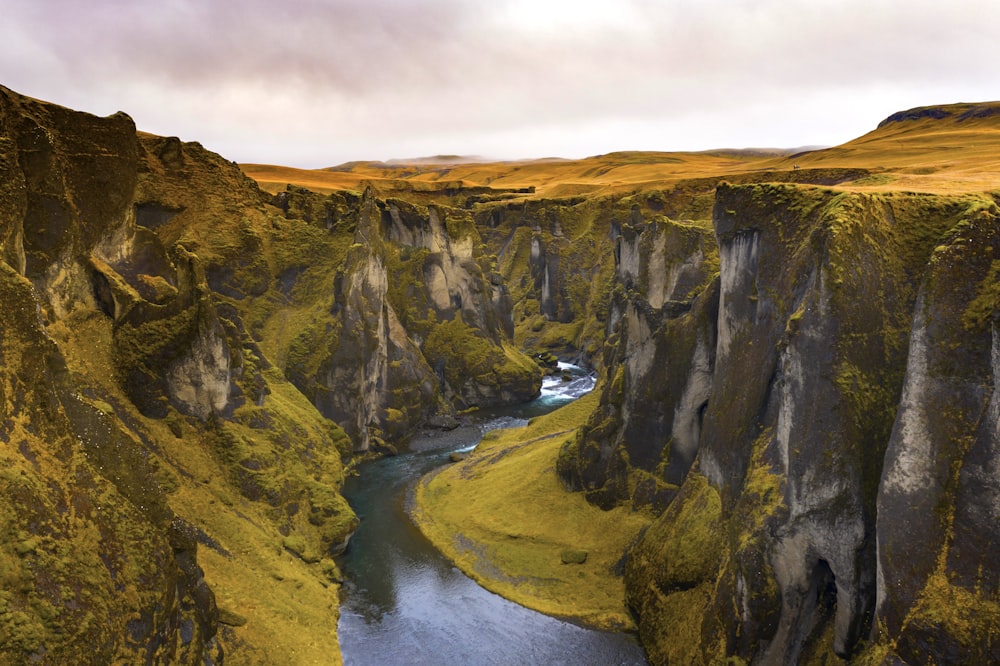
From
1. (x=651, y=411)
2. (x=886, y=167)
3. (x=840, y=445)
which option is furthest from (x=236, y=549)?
(x=886, y=167)

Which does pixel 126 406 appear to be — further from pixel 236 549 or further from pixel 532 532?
pixel 532 532

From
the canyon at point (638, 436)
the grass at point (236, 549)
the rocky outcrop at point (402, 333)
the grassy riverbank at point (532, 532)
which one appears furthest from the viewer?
the rocky outcrop at point (402, 333)

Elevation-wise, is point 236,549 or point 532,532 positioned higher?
point 236,549

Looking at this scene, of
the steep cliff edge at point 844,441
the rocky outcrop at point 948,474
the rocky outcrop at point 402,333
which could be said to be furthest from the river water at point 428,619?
the rocky outcrop at point 402,333

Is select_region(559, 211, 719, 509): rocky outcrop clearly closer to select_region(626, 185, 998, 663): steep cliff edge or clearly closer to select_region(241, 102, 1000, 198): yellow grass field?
select_region(626, 185, 998, 663): steep cliff edge

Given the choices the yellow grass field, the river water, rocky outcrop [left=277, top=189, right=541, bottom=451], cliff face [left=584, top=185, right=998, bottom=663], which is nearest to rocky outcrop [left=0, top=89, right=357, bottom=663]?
the river water

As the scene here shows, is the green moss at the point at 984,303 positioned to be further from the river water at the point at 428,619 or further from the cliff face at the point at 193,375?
the cliff face at the point at 193,375

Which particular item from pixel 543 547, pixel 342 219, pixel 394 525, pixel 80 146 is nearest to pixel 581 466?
pixel 543 547
